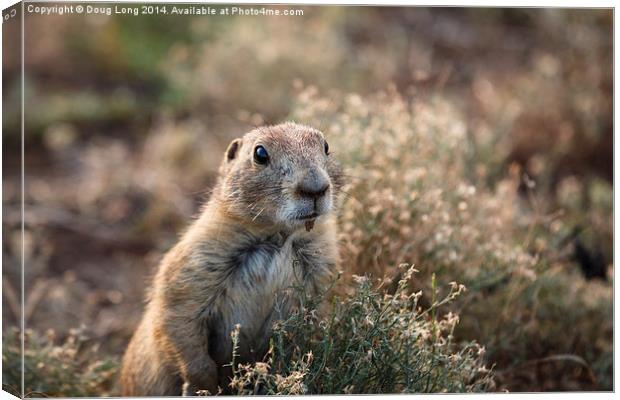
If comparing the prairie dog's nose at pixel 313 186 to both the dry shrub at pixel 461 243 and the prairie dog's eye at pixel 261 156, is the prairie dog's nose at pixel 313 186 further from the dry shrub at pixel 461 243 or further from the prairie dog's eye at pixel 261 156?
the dry shrub at pixel 461 243

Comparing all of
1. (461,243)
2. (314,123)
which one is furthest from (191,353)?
(314,123)

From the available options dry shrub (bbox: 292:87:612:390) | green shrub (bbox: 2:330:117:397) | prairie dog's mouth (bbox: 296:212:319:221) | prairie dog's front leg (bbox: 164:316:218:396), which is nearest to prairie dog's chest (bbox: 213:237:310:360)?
prairie dog's front leg (bbox: 164:316:218:396)

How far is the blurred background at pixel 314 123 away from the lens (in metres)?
5.87

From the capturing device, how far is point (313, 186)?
443cm

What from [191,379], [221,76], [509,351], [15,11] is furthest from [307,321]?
[221,76]

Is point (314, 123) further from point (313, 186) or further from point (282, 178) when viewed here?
point (313, 186)

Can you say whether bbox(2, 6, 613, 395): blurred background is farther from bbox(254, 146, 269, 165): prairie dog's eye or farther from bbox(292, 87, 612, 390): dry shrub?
bbox(254, 146, 269, 165): prairie dog's eye

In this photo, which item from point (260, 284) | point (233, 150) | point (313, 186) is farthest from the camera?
point (233, 150)

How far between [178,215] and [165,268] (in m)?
3.19

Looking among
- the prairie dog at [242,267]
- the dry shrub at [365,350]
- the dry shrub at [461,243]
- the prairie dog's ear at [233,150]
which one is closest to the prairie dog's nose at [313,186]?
the prairie dog at [242,267]

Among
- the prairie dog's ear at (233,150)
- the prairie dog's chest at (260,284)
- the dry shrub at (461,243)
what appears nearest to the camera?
the prairie dog's chest at (260,284)

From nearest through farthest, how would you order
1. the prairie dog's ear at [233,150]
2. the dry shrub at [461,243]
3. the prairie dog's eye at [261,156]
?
the prairie dog's eye at [261,156] → the prairie dog's ear at [233,150] → the dry shrub at [461,243]

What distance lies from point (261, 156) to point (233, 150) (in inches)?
15.5

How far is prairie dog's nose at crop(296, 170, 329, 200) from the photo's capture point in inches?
174
